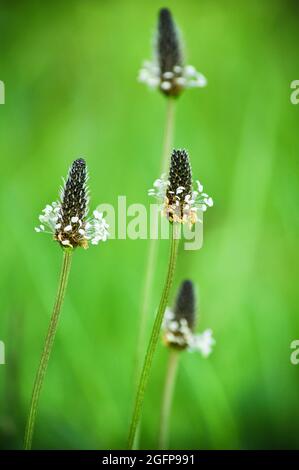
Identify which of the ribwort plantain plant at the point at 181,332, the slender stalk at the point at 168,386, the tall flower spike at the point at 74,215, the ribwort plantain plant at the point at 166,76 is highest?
the ribwort plantain plant at the point at 166,76

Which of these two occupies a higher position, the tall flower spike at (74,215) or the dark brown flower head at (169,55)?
the dark brown flower head at (169,55)

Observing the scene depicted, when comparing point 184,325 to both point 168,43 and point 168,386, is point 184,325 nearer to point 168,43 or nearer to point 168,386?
point 168,386

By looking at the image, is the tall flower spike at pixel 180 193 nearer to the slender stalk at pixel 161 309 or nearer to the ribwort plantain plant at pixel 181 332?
the slender stalk at pixel 161 309

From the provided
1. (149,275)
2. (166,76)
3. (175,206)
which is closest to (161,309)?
(175,206)

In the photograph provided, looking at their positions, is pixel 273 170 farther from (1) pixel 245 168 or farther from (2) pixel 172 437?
(2) pixel 172 437

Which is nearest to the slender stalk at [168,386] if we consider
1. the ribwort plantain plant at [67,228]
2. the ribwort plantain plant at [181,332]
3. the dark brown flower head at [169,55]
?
the ribwort plantain plant at [181,332]

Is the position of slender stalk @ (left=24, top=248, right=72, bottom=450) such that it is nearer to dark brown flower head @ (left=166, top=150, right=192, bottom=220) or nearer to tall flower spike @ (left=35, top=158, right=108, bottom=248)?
tall flower spike @ (left=35, top=158, right=108, bottom=248)
